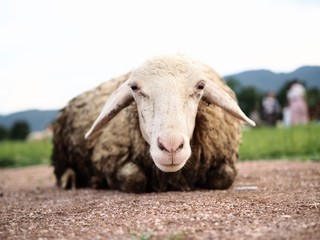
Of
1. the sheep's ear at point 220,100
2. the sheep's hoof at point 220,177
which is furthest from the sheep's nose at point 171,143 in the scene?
the sheep's hoof at point 220,177

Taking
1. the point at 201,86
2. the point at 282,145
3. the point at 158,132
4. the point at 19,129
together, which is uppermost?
the point at 201,86

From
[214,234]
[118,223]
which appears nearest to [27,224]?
[118,223]

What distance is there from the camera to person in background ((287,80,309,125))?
1984 centimetres

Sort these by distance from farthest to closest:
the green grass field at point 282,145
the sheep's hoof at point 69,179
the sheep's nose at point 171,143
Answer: the green grass field at point 282,145
the sheep's hoof at point 69,179
the sheep's nose at point 171,143

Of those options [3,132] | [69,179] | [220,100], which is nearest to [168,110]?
[220,100]

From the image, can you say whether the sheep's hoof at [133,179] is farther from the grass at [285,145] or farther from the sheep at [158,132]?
the grass at [285,145]

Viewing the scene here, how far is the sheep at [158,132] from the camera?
441cm

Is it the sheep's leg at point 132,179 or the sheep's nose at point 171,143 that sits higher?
the sheep's nose at point 171,143

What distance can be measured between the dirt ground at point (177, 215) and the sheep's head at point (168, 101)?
20.6 inches

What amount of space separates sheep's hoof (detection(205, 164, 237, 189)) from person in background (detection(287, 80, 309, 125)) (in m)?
14.8

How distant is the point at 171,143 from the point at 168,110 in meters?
0.46

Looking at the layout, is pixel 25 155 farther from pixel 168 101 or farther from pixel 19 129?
pixel 19 129

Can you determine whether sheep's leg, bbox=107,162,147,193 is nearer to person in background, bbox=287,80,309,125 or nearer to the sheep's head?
the sheep's head

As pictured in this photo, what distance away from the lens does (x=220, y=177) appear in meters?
5.62
